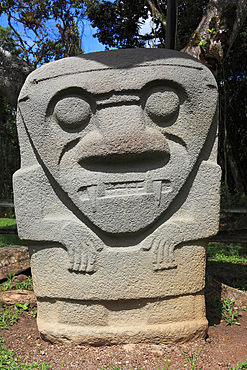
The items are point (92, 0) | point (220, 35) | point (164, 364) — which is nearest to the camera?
point (164, 364)

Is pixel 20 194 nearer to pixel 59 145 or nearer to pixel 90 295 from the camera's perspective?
pixel 59 145

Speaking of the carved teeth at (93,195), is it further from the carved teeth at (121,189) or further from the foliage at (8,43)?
the foliage at (8,43)

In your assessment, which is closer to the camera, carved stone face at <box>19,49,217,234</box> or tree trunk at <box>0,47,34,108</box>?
carved stone face at <box>19,49,217,234</box>

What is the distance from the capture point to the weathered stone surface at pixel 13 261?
3182 mm

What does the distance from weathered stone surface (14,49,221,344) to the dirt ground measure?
66 mm

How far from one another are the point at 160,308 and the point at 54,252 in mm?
782

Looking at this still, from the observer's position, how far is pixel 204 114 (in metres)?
2.09

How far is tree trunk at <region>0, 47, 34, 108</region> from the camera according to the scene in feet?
12.4

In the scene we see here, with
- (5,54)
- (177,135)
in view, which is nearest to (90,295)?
(177,135)

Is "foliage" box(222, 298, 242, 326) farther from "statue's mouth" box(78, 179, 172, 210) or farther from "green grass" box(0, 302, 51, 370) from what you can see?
"green grass" box(0, 302, 51, 370)

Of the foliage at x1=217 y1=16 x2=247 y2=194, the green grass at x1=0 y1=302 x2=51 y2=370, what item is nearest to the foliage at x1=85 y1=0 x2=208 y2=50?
the foliage at x1=217 y1=16 x2=247 y2=194

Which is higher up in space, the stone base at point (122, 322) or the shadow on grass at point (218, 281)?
the stone base at point (122, 322)

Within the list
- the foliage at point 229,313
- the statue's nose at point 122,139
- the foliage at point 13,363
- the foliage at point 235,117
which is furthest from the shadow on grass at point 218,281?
the foliage at point 235,117

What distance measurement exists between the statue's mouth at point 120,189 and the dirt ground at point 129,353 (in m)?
0.95
